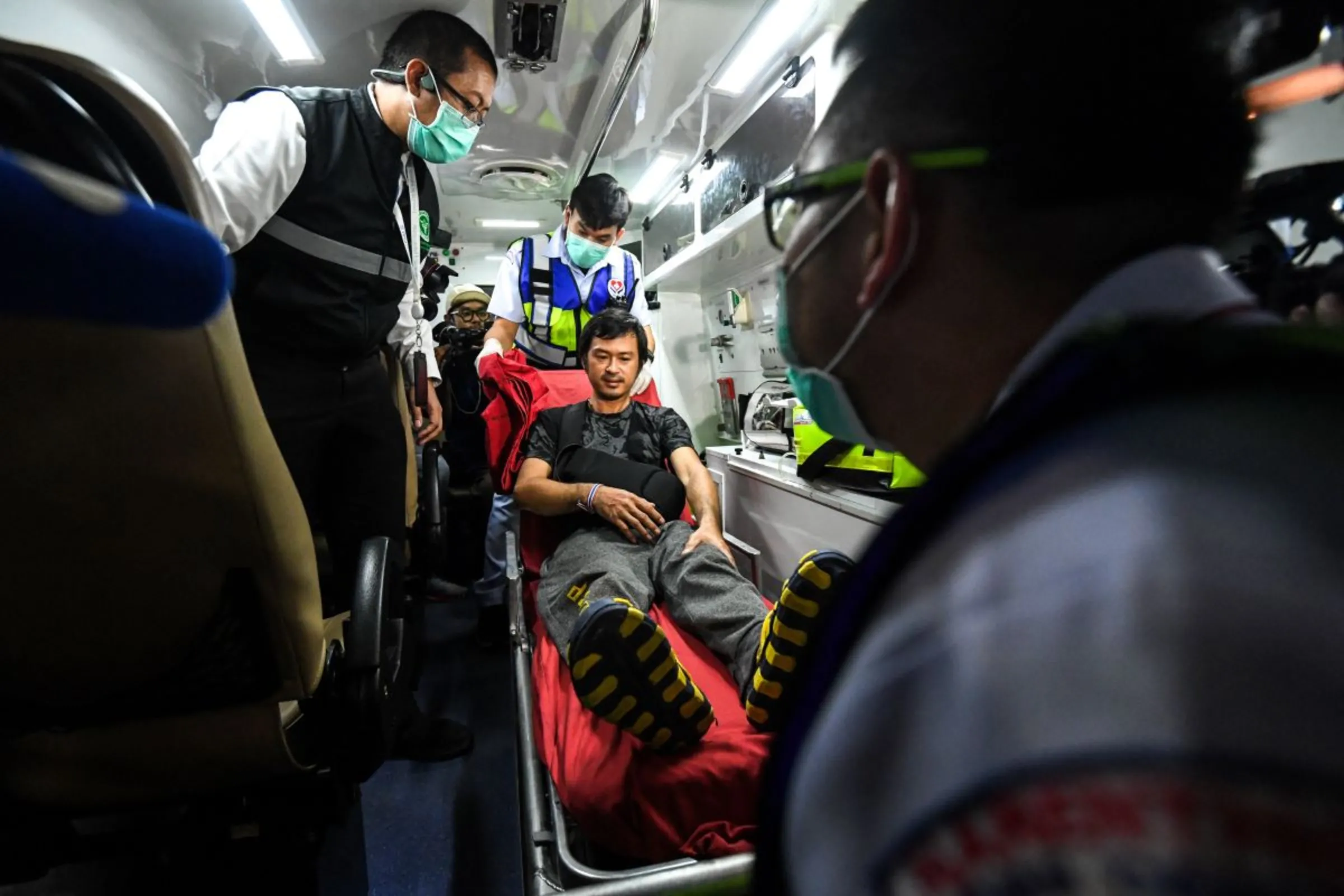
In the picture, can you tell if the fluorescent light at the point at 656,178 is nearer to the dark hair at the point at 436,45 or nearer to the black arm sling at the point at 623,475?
the dark hair at the point at 436,45

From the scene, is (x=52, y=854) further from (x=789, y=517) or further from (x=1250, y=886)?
(x=789, y=517)

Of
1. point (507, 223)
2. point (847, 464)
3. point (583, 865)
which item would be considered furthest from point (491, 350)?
point (507, 223)

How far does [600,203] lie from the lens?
2658 millimetres

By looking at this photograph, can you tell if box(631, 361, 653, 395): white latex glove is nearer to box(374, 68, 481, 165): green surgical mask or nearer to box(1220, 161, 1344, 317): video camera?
box(374, 68, 481, 165): green surgical mask

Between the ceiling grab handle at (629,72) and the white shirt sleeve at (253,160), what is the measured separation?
1.25m

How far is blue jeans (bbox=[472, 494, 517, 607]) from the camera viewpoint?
260 cm

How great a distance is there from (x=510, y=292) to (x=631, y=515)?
148 cm

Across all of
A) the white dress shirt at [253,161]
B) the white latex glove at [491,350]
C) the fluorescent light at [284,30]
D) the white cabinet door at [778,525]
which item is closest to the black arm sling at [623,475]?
the white cabinet door at [778,525]

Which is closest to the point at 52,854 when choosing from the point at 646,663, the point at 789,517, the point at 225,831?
the point at 225,831

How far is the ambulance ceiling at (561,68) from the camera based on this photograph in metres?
2.19

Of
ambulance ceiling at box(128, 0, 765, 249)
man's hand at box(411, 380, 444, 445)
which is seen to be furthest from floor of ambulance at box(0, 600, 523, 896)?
ambulance ceiling at box(128, 0, 765, 249)

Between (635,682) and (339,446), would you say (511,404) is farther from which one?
(635,682)

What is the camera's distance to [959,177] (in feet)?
1.48

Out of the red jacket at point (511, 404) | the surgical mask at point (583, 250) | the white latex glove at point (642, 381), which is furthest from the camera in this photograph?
the surgical mask at point (583, 250)
